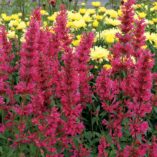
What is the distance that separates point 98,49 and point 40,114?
131 centimetres

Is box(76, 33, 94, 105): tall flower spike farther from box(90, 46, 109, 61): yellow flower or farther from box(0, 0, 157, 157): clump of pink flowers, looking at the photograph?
box(90, 46, 109, 61): yellow flower

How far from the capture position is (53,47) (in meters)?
3.48

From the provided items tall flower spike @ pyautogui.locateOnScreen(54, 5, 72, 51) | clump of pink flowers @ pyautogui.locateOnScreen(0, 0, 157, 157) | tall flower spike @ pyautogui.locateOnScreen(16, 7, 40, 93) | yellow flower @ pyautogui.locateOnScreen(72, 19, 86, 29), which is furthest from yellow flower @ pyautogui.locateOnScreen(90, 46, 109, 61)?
tall flower spike @ pyautogui.locateOnScreen(16, 7, 40, 93)

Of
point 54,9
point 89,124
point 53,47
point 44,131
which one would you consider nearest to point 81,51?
point 53,47

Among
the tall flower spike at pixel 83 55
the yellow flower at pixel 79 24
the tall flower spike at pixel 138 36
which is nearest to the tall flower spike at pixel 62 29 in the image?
the tall flower spike at pixel 83 55

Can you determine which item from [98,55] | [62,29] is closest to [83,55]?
[62,29]

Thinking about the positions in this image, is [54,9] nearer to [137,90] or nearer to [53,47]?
[53,47]

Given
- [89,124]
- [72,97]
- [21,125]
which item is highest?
[72,97]

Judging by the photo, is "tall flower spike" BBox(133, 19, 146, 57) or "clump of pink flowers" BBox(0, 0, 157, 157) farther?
"tall flower spike" BBox(133, 19, 146, 57)

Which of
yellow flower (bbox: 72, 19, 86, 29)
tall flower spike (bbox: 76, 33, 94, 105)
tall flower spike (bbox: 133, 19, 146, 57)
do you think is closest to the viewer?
tall flower spike (bbox: 76, 33, 94, 105)

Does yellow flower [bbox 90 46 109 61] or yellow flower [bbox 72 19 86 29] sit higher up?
yellow flower [bbox 72 19 86 29]

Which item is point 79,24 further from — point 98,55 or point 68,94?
point 68,94

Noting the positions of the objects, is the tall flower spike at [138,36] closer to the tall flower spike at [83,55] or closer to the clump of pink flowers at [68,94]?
the clump of pink flowers at [68,94]

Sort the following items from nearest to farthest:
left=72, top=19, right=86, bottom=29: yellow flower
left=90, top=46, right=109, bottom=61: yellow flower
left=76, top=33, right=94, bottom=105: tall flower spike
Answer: left=76, top=33, right=94, bottom=105: tall flower spike, left=90, top=46, right=109, bottom=61: yellow flower, left=72, top=19, right=86, bottom=29: yellow flower
